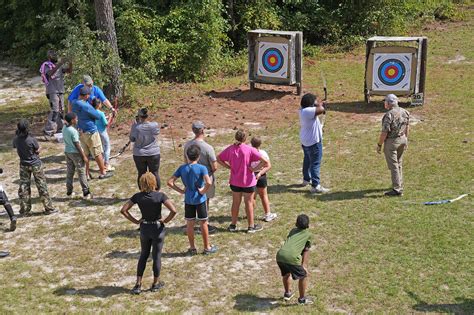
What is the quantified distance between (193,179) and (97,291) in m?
2.02

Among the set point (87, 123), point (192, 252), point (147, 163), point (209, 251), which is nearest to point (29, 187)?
point (87, 123)

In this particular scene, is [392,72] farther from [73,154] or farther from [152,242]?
[152,242]

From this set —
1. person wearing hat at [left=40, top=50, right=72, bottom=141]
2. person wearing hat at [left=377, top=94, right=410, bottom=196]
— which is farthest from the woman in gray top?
person wearing hat at [left=40, top=50, right=72, bottom=141]

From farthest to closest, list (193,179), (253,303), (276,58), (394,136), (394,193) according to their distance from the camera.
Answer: (276,58) → (394,193) → (394,136) → (193,179) → (253,303)

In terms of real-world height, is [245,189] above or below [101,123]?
below

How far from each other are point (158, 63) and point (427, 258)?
13.5 meters

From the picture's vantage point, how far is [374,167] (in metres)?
12.8

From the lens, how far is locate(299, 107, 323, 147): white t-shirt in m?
11.6

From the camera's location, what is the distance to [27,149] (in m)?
11.0

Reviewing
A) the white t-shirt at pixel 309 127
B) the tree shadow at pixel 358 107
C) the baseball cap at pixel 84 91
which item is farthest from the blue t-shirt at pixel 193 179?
the tree shadow at pixel 358 107

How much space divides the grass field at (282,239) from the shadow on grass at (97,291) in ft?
0.04

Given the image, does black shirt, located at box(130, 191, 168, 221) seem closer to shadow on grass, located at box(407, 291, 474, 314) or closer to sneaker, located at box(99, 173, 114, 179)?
shadow on grass, located at box(407, 291, 474, 314)

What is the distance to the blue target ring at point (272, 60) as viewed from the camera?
18469mm

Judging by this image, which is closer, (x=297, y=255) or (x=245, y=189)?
(x=297, y=255)
